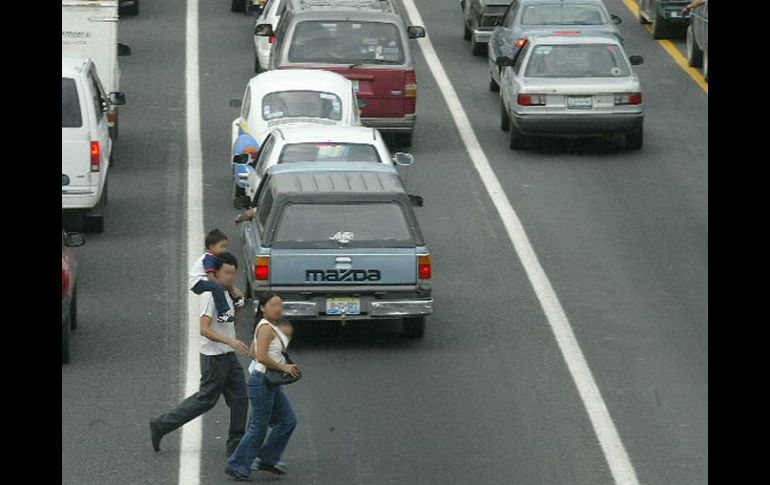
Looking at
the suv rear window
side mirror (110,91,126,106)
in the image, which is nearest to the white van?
the suv rear window

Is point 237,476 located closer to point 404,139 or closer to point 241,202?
point 241,202

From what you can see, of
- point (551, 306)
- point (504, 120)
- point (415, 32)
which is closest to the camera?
point (551, 306)

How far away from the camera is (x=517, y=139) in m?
29.5

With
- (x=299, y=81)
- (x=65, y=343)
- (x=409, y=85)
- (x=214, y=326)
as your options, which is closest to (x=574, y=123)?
(x=409, y=85)

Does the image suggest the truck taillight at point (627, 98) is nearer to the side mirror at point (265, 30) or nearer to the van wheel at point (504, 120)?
the van wheel at point (504, 120)

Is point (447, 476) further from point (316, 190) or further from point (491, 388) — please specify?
point (316, 190)

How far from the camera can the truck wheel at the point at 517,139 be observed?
29.3 meters

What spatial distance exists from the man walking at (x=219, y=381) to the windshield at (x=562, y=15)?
701 inches

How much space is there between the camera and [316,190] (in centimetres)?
2003

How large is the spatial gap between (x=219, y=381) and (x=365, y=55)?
1355 centimetres

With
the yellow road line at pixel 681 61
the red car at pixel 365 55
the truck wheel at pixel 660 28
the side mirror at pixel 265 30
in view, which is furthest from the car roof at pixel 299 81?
the truck wheel at pixel 660 28

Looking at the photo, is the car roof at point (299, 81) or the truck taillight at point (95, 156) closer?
the truck taillight at point (95, 156)

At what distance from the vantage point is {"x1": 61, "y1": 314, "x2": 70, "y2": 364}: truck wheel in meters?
18.9

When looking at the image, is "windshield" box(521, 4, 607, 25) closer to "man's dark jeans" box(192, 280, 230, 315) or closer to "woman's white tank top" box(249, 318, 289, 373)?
"man's dark jeans" box(192, 280, 230, 315)
